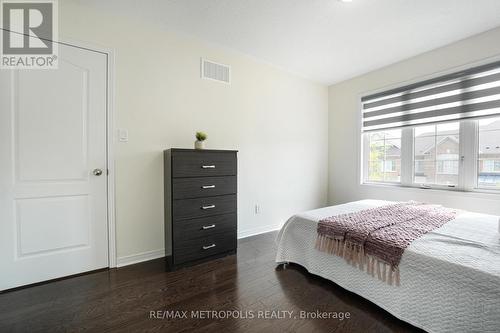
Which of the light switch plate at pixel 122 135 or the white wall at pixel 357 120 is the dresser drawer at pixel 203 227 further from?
the white wall at pixel 357 120

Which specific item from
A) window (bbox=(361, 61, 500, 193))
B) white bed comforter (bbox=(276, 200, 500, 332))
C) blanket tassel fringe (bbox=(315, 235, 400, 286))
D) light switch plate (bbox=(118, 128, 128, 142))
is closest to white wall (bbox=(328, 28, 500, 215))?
window (bbox=(361, 61, 500, 193))

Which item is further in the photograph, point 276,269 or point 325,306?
point 276,269

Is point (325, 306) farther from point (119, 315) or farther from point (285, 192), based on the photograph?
point (285, 192)

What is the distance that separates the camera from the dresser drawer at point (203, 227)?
6.90ft

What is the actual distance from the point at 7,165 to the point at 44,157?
8.8 inches

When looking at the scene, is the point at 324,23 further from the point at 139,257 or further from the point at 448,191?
the point at 139,257

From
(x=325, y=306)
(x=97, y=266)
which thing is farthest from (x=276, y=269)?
(x=97, y=266)

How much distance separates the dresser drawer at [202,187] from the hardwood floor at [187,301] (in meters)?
0.72

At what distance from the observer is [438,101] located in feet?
8.94

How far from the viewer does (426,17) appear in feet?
6.93

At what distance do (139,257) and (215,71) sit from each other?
226 centimetres

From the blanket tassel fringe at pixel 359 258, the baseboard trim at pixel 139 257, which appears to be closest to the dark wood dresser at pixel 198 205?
the baseboard trim at pixel 139 257
